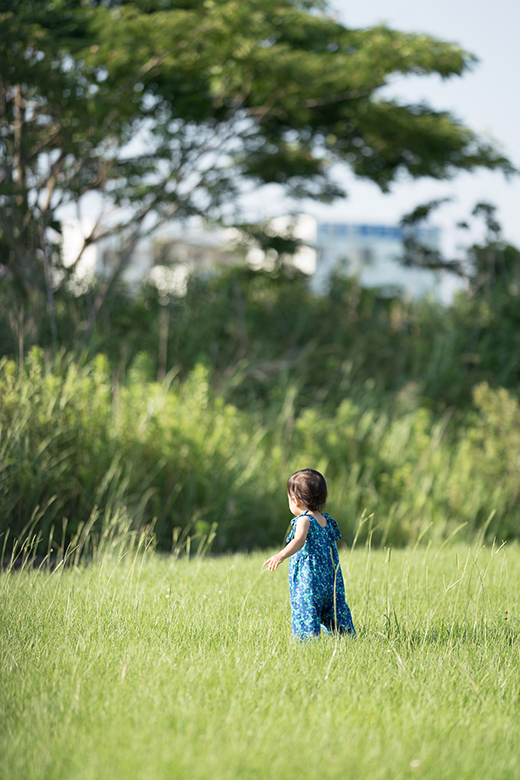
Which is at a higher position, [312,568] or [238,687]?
[312,568]

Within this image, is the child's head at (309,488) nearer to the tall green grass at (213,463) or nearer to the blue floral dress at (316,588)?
the blue floral dress at (316,588)

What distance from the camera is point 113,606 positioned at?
3.57 meters

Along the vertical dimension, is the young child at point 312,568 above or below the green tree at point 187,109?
below

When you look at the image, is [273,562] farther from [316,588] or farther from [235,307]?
Result: [235,307]

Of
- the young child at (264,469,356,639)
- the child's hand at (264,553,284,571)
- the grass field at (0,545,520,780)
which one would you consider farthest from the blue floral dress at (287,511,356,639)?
the child's hand at (264,553,284,571)

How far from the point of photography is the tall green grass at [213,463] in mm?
Answer: 5816

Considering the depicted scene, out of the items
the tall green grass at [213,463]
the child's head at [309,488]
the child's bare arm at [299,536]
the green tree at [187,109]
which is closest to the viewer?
the child's bare arm at [299,536]

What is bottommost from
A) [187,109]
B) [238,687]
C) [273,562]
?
[238,687]

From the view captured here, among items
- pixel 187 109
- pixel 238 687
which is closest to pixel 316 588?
pixel 238 687

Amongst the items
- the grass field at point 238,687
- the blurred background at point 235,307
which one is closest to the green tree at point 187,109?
the blurred background at point 235,307

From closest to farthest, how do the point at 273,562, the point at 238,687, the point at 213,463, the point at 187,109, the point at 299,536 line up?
1. the point at 238,687
2. the point at 273,562
3. the point at 299,536
4. the point at 213,463
5. the point at 187,109

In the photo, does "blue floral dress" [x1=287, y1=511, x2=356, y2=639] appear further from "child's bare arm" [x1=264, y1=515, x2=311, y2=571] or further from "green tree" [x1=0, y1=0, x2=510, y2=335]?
"green tree" [x1=0, y1=0, x2=510, y2=335]

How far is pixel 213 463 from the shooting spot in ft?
22.9

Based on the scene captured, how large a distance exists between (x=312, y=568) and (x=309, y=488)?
380 mm
